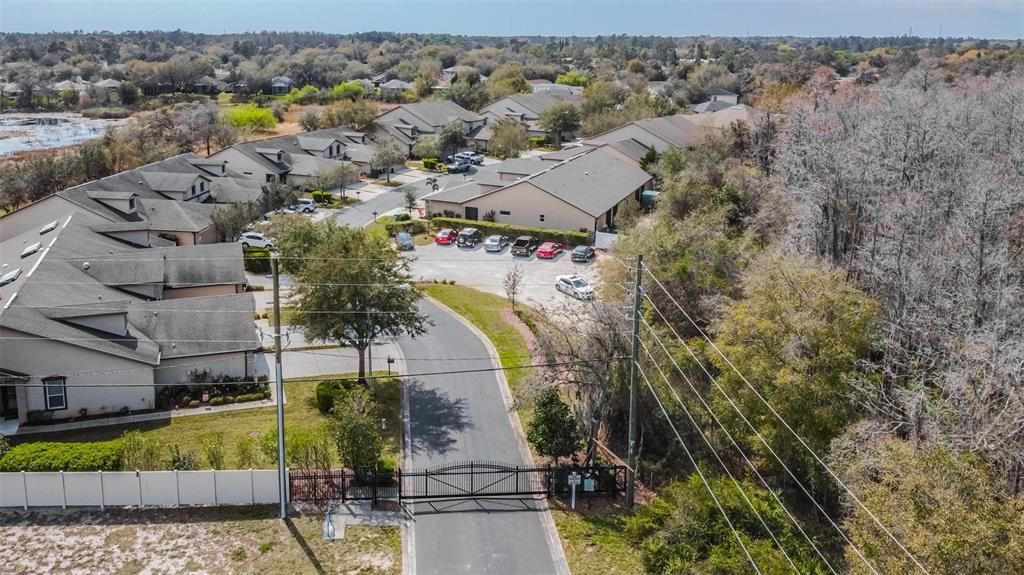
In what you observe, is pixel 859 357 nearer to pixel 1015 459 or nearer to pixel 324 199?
pixel 1015 459

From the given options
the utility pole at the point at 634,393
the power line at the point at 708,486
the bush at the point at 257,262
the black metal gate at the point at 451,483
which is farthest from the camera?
the bush at the point at 257,262

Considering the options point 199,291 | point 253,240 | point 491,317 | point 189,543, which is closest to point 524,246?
point 491,317

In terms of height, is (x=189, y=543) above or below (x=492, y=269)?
below

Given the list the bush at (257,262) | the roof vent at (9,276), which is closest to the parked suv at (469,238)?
the bush at (257,262)

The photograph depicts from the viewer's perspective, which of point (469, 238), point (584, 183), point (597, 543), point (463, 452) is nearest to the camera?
point (597, 543)

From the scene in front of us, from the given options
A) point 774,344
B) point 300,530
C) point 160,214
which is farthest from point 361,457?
point 160,214

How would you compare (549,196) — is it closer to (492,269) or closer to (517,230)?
(517,230)

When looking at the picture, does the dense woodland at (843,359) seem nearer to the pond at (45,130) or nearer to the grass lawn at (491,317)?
the grass lawn at (491,317)
